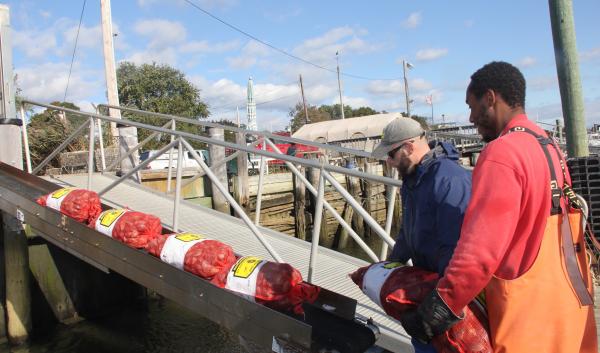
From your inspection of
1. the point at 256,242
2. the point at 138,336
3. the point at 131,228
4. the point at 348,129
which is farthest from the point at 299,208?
the point at 348,129

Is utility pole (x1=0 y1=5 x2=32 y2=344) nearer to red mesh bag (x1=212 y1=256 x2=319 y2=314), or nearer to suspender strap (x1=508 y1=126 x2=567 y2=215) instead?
red mesh bag (x1=212 y1=256 x2=319 y2=314)

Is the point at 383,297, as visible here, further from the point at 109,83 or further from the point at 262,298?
the point at 109,83

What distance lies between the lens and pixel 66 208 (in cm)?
423

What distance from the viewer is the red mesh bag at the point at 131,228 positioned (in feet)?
12.4

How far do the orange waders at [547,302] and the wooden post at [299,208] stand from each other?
32.4 feet

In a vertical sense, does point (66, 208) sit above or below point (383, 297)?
above

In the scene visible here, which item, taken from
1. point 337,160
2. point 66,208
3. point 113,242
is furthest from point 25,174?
point 337,160

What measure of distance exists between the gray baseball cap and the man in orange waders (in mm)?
406

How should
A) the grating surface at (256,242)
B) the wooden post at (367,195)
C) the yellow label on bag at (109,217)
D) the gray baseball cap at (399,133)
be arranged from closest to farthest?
1. the gray baseball cap at (399,133)
2. the grating surface at (256,242)
3. the yellow label on bag at (109,217)
4. the wooden post at (367,195)

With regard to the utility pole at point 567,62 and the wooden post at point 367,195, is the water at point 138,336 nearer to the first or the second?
the utility pole at point 567,62

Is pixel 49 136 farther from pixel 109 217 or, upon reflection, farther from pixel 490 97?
pixel 490 97

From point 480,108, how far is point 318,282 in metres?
2.35

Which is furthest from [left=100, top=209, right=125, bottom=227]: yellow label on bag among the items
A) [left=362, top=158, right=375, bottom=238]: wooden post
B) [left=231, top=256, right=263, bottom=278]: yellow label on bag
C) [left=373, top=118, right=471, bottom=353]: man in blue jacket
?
[left=362, top=158, right=375, bottom=238]: wooden post

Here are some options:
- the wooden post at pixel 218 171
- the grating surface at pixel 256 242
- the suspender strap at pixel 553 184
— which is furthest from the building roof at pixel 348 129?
the suspender strap at pixel 553 184
